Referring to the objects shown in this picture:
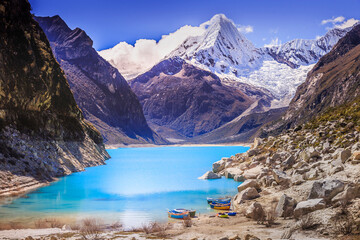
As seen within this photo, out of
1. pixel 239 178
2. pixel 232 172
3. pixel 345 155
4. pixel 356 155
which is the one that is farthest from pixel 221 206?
pixel 232 172

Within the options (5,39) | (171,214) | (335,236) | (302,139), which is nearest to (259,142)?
(302,139)

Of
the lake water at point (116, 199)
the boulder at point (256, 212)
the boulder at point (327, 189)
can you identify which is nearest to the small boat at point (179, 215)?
the lake water at point (116, 199)

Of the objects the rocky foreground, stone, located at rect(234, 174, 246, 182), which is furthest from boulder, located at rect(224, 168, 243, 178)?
stone, located at rect(234, 174, 246, 182)

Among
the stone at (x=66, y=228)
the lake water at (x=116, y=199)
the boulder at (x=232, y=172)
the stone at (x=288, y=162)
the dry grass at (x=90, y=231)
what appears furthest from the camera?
the boulder at (x=232, y=172)

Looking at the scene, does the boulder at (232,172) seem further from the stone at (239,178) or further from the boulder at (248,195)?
the boulder at (248,195)

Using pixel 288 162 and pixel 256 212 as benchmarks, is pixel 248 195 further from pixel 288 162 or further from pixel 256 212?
pixel 288 162

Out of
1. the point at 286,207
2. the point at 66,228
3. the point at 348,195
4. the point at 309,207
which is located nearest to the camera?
the point at 348,195
